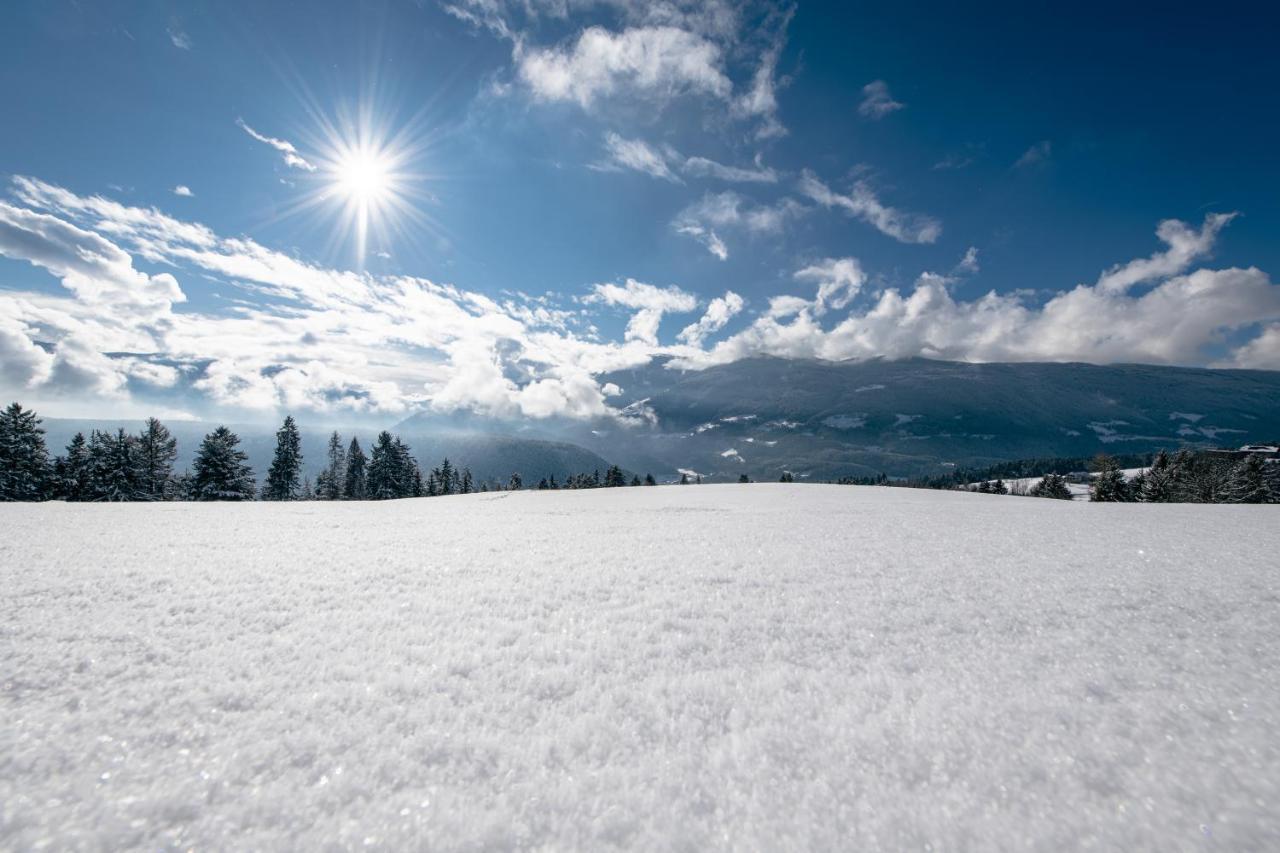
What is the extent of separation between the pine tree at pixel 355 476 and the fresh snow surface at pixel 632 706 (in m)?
72.3

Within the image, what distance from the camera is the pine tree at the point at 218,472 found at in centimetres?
4694

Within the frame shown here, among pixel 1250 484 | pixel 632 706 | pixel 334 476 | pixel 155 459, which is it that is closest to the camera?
pixel 632 706

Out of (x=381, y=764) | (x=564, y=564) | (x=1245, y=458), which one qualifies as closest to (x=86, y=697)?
(x=381, y=764)

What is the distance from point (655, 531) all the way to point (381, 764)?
906 centimetres

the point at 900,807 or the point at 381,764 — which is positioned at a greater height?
the point at 381,764

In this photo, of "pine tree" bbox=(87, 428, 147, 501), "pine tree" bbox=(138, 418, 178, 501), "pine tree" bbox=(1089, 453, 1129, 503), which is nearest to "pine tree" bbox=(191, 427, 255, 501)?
"pine tree" bbox=(138, 418, 178, 501)

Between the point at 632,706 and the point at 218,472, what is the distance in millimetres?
60663

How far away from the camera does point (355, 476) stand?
7294 centimetres

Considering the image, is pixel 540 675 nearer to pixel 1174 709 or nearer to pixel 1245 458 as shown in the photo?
pixel 1174 709

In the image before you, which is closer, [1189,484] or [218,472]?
[218,472]

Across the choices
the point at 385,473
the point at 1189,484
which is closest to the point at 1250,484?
the point at 1189,484

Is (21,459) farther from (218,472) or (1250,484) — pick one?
(1250,484)

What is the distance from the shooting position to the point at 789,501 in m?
21.2

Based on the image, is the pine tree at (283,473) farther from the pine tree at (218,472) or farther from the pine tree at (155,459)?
the pine tree at (155,459)
